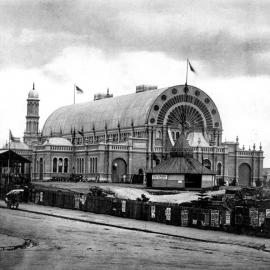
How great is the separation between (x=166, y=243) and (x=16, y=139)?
98154 mm

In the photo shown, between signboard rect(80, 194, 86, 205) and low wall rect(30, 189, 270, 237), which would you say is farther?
signboard rect(80, 194, 86, 205)

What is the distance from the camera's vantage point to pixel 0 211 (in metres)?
42.0

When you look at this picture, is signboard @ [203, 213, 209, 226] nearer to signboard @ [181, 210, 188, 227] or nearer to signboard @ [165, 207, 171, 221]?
signboard @ [181, 210, 188, 227]

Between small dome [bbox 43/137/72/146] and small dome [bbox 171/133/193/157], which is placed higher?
small dome [bbox 43/137/72/146]

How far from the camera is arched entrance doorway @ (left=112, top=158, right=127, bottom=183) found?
304ft

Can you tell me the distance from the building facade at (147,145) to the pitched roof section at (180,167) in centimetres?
1852

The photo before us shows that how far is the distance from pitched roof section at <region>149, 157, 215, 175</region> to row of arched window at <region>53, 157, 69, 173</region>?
28972 mm

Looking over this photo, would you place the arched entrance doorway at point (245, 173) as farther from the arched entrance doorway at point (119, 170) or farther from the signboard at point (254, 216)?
the signboard at point (254, 216)

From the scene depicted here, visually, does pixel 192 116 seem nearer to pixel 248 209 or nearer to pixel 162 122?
pixel 162 122

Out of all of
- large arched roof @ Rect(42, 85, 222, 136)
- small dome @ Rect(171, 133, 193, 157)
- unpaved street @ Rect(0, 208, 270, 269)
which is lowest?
unpaved street @ Rect(0, 208, 270, 269)

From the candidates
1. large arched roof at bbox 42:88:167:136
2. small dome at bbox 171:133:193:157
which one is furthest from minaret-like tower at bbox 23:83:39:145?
small dome at bbox 171:133:193:157

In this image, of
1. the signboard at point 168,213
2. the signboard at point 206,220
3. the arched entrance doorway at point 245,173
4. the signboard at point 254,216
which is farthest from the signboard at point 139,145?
the signboard at point 254,216

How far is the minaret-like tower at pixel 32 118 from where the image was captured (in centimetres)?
12706

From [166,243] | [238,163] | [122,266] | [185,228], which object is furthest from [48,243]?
[238,163]
